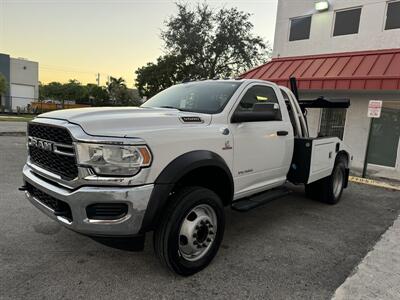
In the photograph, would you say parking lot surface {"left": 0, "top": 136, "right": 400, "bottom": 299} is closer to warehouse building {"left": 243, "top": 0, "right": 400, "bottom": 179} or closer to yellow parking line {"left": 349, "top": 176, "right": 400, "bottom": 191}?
yellow parking line {"left": 349, "top": 176, "right": 400, "bottom": 191}

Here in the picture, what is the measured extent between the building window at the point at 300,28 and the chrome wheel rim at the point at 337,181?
778 centimetres

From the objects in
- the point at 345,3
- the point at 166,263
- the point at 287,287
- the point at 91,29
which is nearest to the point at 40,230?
the point at 166,263

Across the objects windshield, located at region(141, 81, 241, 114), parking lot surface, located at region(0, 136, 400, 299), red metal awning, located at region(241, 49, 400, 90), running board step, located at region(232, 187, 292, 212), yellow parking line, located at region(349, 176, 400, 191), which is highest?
red metal awning, located at region(241, 49, 400, 90)

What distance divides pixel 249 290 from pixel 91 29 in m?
17.2

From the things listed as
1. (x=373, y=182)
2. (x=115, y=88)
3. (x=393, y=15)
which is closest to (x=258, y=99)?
(x=373, y=182)

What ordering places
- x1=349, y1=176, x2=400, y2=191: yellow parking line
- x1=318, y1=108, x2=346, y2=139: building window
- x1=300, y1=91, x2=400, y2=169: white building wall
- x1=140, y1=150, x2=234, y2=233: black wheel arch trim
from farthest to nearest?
x1=318, y1=108, x2=346, y2=139: building window, x1=300, y1=91, x2=400, y2=169: white building wall, x1=349, y1=176, x2=400, y2=191: yellow parking line, x1=140, y1=150, x2=234, y2=233: black wheel arch trim

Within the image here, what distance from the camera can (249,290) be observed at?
295cm

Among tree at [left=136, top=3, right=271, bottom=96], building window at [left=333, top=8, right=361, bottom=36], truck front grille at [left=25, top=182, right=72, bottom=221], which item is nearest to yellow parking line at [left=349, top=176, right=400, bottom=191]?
building window at [left=333, top=8, right=361, bottom=36]

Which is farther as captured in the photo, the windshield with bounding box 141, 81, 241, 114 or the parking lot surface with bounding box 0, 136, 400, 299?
the windshield with bounding box 141, 81, 241, 114

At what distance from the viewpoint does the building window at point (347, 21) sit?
1103 cm

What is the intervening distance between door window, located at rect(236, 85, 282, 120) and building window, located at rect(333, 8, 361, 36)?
8.39 m

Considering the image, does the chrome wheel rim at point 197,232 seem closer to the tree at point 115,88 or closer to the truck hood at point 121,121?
the truck hood at point 121,121

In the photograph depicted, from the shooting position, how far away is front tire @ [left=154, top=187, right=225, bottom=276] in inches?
114

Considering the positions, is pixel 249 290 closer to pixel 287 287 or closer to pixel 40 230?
pixel 287 287
